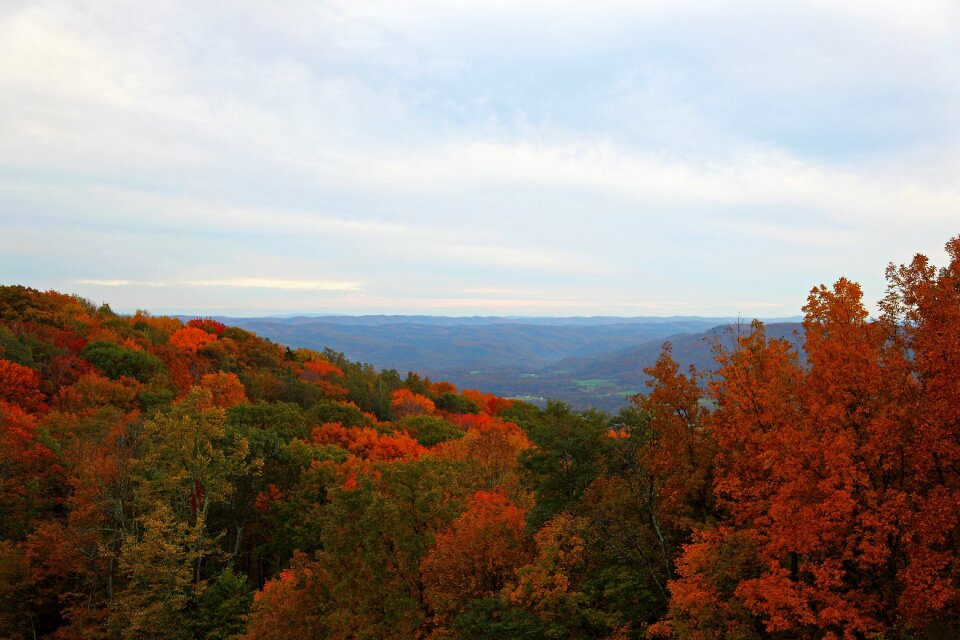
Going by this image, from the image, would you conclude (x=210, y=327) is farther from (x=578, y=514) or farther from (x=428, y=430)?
(x=578, y=514)

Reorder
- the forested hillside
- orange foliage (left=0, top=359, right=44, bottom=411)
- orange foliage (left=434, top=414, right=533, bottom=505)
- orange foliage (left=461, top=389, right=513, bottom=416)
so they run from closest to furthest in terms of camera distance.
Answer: the forested hillside, orange foliage (left=434, top=414, right=533, bottom=505), orange foliage (left=0, top=359, right=44, bottom=411), orange foliage (left=461, top=389, right=513, bottom=416)

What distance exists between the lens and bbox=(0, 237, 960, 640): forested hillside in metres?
18.0

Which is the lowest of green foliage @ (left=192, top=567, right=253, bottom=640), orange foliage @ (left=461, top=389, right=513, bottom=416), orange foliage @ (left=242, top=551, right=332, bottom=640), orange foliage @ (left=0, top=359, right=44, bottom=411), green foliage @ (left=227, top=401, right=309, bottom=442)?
orange foliage @ (left=461, top=389, right=513, bottom=416)

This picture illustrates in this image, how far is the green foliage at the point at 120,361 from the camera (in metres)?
74.9

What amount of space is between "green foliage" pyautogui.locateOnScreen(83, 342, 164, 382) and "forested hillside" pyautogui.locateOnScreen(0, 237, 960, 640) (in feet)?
71.8

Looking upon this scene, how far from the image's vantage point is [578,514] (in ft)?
94.3

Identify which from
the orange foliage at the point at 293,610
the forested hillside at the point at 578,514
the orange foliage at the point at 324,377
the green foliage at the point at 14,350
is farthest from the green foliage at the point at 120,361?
the orange foliage at the point at 293,610

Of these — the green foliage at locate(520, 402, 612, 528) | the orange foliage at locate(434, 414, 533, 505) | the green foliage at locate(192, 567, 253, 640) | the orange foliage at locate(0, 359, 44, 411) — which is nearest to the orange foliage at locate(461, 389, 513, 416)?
the orange foliage at locate(434, 414, 533, 505)

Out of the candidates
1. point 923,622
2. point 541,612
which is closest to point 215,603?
point 541,612

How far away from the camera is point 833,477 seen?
57.3 feet

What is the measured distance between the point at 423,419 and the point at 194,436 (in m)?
39.5

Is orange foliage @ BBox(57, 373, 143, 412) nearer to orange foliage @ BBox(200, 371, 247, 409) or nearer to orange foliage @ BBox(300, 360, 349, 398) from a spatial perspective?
orange foliage @ BBox(200, 371, 247, 409)

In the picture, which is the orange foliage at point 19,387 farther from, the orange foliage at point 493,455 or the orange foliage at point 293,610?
the orange foliage at point 293,610

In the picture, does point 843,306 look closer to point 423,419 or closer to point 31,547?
point 31,547
